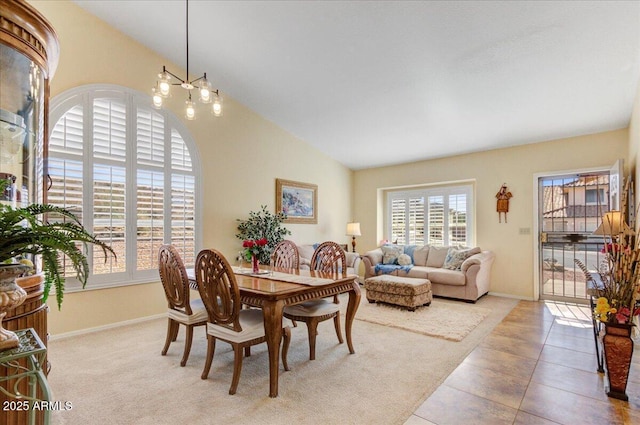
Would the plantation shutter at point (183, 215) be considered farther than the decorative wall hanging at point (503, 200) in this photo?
No

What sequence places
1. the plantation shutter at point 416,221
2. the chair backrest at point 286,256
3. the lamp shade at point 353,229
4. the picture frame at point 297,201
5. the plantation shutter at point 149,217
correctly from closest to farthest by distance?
the chair backrest at point 286,256 → the plantation shutter at point 149,217 → the picture frame at point 297,201 → the plantation shutter at point 416,221 → the lamp shade at point 353,229

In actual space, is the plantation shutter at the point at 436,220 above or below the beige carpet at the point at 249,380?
above

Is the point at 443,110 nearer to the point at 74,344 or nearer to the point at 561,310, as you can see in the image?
the point at 561,310

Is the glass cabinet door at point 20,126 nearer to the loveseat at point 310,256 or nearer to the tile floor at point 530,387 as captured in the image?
the tile floor at point 530,387

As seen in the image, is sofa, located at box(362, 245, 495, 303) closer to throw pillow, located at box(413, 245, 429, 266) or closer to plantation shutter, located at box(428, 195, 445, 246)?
throw pillow, located at box(413, 245, 429, 266)

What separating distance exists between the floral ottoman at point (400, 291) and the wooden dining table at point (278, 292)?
5.65 ft

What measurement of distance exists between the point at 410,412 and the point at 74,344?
337 cm

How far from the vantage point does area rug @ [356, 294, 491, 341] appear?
3.69 m

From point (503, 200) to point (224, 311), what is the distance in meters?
5.03

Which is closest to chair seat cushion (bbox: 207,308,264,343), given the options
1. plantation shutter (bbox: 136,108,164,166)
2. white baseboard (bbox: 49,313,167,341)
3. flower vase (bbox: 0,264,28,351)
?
flower vase (bbox: 0,264,28,351)

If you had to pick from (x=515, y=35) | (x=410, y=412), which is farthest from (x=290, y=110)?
(x=410, y=412)

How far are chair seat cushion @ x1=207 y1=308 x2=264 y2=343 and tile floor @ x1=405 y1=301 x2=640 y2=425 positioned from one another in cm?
121

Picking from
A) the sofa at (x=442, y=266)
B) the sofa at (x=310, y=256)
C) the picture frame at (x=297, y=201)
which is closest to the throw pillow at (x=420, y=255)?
the sofa at (x=442, y=266)

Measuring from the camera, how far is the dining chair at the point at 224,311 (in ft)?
7.60
